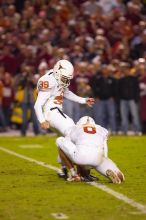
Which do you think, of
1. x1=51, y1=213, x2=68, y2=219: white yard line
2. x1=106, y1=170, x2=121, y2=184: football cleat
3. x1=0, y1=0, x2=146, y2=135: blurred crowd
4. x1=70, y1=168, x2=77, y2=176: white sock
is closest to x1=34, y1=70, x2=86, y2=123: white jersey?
x1=70, y1=168, x2=77, y2=176: white sock

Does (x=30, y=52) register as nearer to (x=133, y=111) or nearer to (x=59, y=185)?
(x=133, y=111)

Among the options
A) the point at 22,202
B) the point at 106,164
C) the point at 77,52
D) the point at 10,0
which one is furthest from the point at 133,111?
the point at 22,202

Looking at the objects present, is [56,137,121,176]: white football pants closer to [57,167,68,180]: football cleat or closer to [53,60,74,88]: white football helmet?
[57,167,68,180]: football cleat

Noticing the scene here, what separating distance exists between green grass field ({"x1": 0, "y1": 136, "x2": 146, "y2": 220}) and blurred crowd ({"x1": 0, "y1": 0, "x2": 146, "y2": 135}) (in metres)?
5.65

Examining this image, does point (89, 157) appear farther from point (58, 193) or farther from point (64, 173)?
point (64, 173)

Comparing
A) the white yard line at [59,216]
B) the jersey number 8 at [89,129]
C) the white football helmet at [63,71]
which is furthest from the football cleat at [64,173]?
the white yard line at [59,216]

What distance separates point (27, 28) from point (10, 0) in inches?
57.2

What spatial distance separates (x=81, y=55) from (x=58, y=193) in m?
12.6

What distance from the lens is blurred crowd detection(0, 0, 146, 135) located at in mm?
19453

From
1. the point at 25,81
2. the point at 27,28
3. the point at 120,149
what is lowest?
the point at 120,149

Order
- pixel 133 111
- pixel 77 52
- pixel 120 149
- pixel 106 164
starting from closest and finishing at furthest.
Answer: pixel 106 164 → pixel 120 149 → pixel 133 111 → pixel 77 52

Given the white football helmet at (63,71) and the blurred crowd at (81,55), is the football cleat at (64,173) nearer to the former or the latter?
the white football helmet at (63,71)

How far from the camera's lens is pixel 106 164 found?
940cm

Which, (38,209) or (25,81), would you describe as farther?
(25,81)
